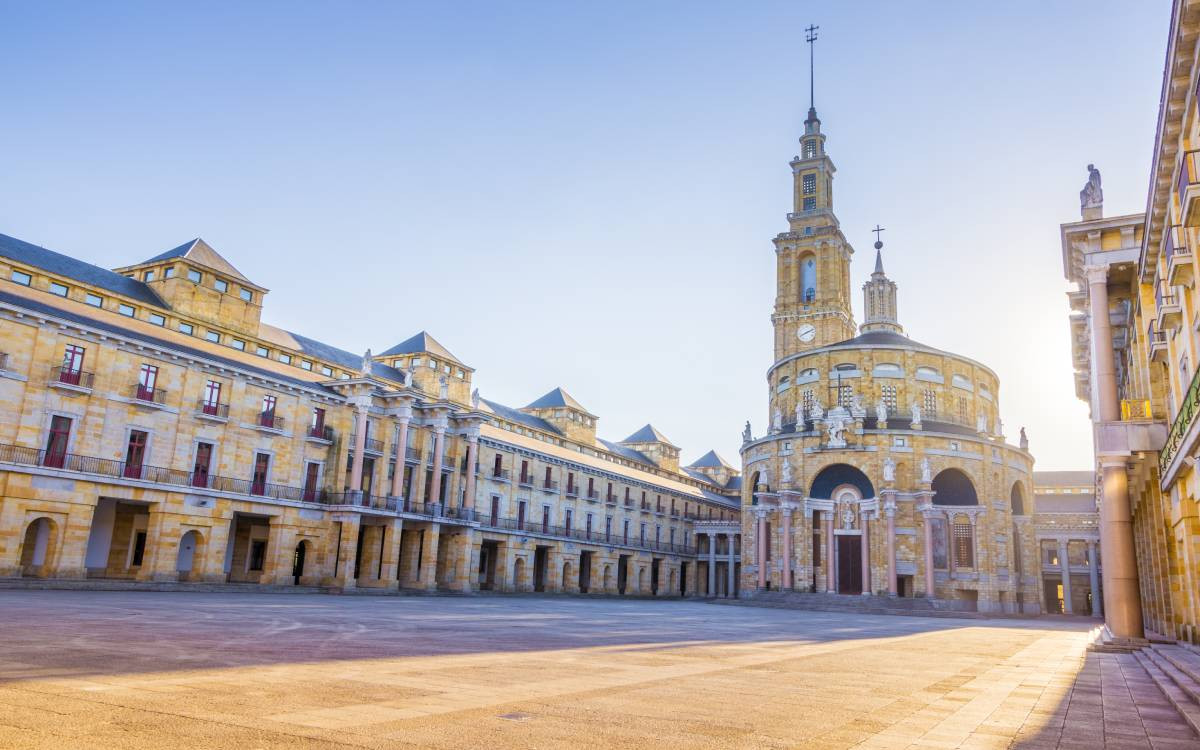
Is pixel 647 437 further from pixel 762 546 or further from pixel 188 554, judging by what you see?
pixel 188 554

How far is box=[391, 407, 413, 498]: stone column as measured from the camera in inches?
1913

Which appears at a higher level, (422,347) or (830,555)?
(422,347)

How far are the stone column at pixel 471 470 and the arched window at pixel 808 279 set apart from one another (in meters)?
40.4

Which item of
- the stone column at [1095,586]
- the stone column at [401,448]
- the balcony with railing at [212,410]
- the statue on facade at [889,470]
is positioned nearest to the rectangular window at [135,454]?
the balcony with railing at [212,410]

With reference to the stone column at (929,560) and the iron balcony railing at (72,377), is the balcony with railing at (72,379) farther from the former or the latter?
the stone column at (929,560)

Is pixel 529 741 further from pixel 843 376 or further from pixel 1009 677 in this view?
pixel 843 376

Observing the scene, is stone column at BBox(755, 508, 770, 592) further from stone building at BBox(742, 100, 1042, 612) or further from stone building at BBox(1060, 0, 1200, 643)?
stone building at BBox(1060, 0, 1200, 643)

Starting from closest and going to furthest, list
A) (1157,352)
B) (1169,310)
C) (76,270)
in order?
(1169,310) < (1157,352) < (76,270)

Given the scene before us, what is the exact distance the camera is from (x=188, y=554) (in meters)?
40.3

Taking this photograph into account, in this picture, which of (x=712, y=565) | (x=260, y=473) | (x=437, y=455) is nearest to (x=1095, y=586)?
(x=712, y=565)

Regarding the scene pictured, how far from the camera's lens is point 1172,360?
719 inches

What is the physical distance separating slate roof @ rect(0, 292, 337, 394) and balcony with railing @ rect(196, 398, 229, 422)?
1.89 m

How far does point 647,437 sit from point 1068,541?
4253 centimetres

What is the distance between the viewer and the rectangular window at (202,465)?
38844 mm
